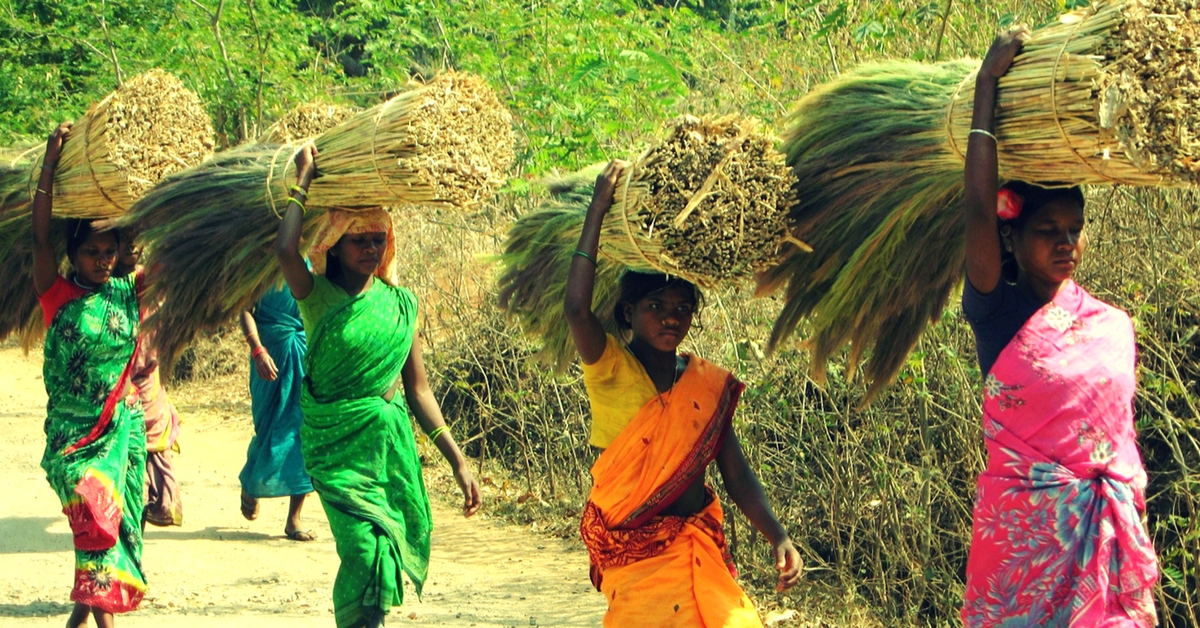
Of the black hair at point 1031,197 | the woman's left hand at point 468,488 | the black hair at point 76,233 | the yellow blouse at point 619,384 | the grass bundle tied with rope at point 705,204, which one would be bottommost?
the woman's left hand at point 468,488

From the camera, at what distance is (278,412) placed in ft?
23.6

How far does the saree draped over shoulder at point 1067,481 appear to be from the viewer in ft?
10.5

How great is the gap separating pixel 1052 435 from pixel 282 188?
105 inches

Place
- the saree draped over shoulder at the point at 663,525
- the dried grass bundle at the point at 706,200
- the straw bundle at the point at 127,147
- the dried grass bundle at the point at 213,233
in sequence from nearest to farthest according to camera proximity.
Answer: the dried grass bundle at the point at 706,200, the saree draped over shoulder at the point at 663,525, the dried grass bundle at the point at 213,233, the straw bundle at the point at 127,147

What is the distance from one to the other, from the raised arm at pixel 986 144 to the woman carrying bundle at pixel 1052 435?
0.04 ft

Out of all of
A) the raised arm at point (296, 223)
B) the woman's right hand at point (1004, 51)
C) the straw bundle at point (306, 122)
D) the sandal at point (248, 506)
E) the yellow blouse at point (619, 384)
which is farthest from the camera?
the sandal at point (248, 506)

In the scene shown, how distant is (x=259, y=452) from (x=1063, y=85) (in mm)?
5189

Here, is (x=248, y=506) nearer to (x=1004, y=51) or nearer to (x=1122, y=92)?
(x=1004, y=51)

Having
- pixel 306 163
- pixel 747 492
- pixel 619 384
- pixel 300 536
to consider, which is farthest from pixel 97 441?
pixel 747 492

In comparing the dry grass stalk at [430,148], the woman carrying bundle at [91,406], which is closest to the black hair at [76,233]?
the woman carrying bundle at [91,406]

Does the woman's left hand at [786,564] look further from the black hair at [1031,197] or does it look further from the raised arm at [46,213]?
the raised arm at [46,213]

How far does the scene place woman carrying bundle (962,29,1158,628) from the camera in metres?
3.21

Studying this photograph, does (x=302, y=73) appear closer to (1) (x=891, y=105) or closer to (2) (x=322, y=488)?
(2) (x=322, y=488)

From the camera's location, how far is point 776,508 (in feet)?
19.4
